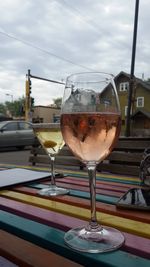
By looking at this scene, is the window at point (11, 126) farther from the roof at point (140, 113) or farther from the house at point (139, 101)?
the roof at point (140, 113)

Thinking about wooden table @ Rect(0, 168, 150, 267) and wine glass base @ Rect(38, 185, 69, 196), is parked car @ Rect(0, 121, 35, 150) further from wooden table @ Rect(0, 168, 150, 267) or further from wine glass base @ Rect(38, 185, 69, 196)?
wooden table @ Rect(0, 168, 150, 267)

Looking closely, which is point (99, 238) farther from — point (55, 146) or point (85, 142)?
point (55, 146)

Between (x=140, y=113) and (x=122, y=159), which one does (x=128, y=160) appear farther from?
(x=140, y=113)

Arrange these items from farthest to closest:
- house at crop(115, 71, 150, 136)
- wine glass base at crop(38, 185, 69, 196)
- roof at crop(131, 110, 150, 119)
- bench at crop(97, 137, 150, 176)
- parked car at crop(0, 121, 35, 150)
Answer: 1. house at crop(115, 71, 150, 136)
2. roof at crop(131, 110, 150, 119)
3. parked car at crop(0, 121, 35, 150)
4. bench at crop(97, 137, 150, 176)
5. wine glass base at crop(38, 185, 69, 196)

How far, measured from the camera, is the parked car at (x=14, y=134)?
13.2 meters

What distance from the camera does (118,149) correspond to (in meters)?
3.38

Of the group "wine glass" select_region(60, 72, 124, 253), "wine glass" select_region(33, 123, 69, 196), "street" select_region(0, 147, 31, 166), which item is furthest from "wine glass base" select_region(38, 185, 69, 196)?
"street" select_region(0, 147, 31, 166)

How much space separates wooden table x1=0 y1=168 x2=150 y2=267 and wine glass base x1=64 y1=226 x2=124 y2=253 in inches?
0.7

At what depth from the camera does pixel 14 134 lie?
44.3 ft

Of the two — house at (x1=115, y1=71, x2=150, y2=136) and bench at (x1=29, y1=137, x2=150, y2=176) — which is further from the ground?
house at (x1=115, y1=71, x2=150, y2=136)

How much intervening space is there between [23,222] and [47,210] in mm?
141

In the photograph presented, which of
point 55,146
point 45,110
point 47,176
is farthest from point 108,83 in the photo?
point 45,110

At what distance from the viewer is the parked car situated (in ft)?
43.2

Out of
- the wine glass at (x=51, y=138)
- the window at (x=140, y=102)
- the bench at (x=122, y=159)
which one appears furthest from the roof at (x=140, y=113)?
the wine glass at (x=51, y=138)
